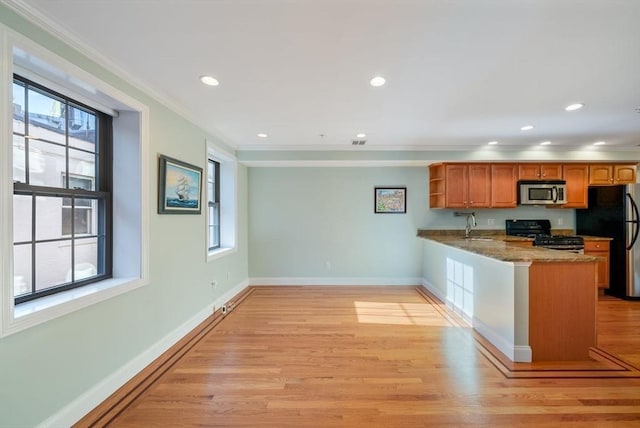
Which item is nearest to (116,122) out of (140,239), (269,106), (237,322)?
(140,239)

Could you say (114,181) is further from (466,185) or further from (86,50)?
(466,185)

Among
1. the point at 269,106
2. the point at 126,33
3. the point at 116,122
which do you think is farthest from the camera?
the point at 269,106

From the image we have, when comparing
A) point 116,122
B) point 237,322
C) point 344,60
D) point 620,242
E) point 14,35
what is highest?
point 344,60

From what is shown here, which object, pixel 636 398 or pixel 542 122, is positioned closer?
pixel 636 398

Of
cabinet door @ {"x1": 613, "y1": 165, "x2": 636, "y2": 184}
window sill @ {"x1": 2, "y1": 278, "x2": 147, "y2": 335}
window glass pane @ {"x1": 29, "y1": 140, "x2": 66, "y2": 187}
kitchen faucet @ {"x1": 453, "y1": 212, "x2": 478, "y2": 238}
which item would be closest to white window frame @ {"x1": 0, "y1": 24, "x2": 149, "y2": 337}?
window sill @ {"x1": 2, "y1": 278, "x2": 147, "y2": 335}

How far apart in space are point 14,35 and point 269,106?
1833mm

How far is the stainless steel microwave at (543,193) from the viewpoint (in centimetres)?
464

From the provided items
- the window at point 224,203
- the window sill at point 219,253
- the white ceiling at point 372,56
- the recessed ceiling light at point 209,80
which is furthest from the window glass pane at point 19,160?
the window at point 224,203

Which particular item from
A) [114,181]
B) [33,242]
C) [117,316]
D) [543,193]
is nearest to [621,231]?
[543,193]

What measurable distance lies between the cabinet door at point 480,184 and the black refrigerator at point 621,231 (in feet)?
6.00

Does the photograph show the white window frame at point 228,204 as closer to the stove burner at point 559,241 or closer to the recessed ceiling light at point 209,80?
the recessed ceiling light at point 209,80

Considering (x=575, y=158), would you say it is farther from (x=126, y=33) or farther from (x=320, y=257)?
(x=126, y=33)

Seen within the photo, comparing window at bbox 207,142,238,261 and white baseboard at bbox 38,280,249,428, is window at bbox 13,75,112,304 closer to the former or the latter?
white baseboard at bbox 38,280,249,428

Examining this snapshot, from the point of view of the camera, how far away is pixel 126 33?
5.72 feet
